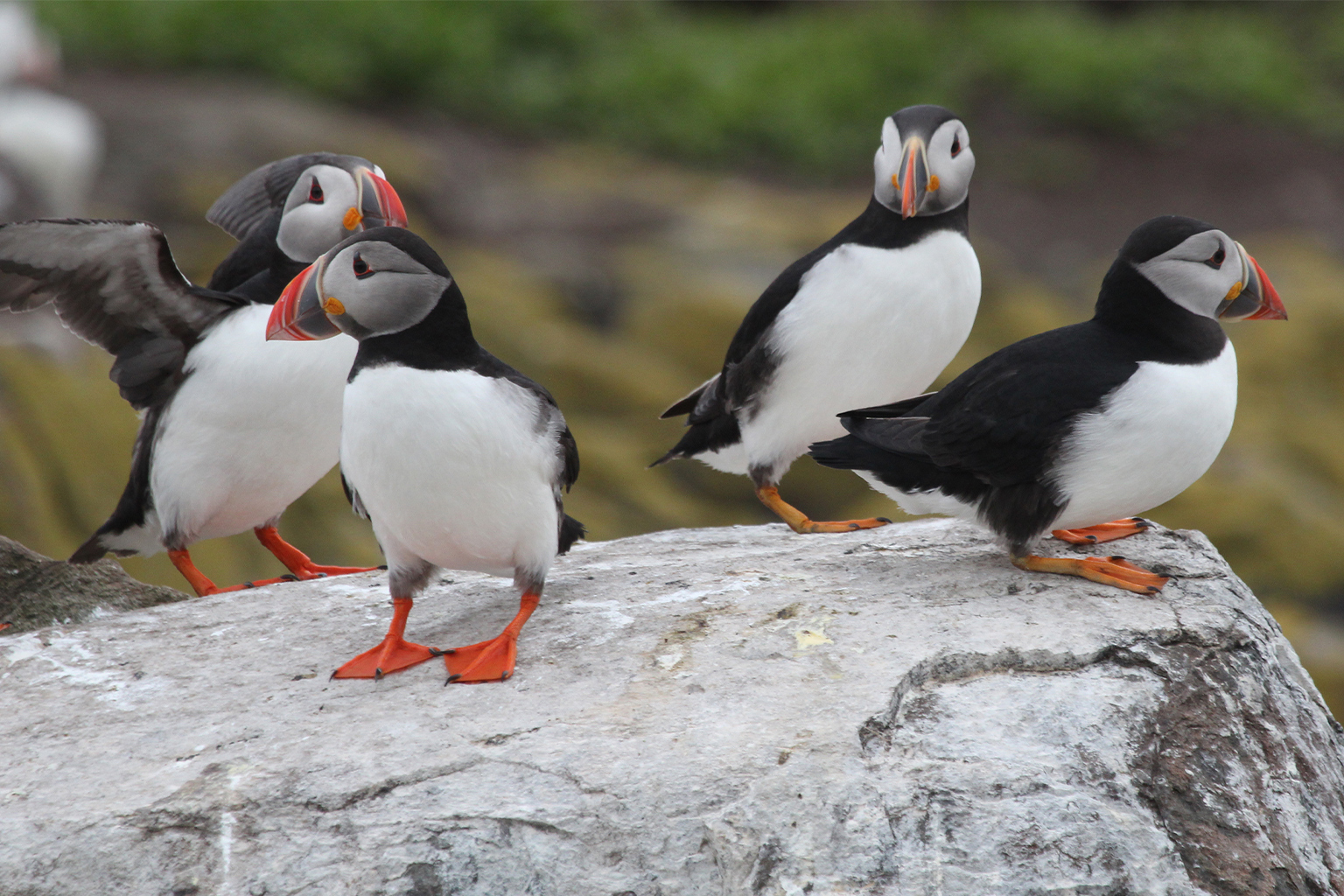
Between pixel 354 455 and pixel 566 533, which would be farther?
pixel 566 533

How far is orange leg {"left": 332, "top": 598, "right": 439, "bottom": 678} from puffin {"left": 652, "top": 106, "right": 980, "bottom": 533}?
154 cm

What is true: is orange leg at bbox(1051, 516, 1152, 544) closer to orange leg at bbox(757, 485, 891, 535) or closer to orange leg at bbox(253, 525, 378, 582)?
orange leg at bbox(757, 485, 891, 535)

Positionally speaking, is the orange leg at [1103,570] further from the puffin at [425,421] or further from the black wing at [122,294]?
the black wing at [122,294]

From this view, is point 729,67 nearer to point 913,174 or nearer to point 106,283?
point 913,174

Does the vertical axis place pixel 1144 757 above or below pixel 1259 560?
above

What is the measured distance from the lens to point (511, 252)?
10359 mm

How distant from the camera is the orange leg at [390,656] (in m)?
3.34

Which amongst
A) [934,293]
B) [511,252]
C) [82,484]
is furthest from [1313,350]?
[82,484]

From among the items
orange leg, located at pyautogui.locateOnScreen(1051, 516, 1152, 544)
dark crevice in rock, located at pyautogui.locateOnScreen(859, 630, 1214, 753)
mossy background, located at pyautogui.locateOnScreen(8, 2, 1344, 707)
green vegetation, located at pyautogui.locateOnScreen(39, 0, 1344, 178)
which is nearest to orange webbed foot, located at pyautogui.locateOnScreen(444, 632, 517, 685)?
dark crevice in rock, located at pyautogui.locateOnScreen(859, 630, 1214, 753)

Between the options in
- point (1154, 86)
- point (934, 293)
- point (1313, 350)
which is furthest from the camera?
point (1154, 86)

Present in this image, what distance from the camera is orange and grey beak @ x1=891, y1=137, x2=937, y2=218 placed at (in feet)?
13.2

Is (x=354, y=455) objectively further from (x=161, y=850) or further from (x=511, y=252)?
(x=511, y=252)

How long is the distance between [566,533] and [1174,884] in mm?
1772

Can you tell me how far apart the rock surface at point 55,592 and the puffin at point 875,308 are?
1926 mm
